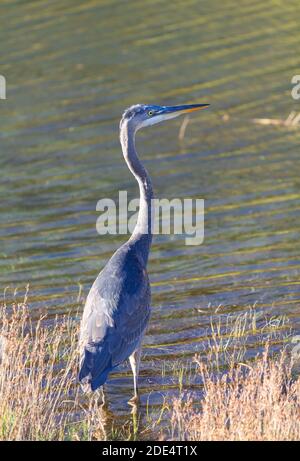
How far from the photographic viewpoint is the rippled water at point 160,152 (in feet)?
38.4

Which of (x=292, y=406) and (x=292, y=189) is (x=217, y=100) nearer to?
(x=292, y=189)

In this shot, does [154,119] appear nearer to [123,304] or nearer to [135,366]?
[123,304]

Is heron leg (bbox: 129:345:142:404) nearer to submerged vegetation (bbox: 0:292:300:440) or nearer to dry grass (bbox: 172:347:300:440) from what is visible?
submerged vegetation (bbox: 0:292:300:440)

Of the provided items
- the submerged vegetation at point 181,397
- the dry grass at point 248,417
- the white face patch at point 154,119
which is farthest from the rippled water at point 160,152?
the white face patch at point 154,119

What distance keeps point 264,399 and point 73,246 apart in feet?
19.4

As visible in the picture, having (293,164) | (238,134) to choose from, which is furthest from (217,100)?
(293,164)

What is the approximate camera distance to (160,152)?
1606 centimetres

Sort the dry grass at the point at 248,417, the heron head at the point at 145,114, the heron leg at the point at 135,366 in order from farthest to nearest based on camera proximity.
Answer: the heron head at the point at 145,114, the heron leg at the point at 135,366, the dry grass at the point at 248,417

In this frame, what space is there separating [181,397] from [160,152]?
8464 mm

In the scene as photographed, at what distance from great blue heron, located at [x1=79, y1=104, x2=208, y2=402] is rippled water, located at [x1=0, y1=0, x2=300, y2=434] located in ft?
2.12

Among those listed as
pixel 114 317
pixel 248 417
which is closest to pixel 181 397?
pixel 248 417

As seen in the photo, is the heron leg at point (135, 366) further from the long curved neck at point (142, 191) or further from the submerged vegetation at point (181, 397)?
the long curved neck at point (142, 191)

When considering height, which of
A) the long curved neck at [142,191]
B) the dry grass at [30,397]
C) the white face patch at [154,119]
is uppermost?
the white face patch at [154,119]

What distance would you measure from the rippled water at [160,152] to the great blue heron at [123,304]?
0.64 meters
